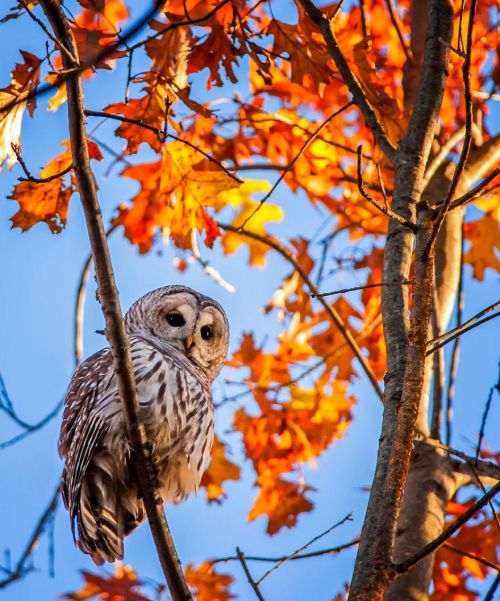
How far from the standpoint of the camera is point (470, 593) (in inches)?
222

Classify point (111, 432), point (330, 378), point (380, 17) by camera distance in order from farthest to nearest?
point (380, 17)
point (330, 378)
point (111, 432)

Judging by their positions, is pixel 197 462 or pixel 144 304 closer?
→ pixel 197 462

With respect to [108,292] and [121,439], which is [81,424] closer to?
[121,439]

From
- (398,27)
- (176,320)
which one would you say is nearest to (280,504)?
(176,320)

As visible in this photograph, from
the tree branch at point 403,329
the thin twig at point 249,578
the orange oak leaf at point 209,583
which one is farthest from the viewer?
the orange oak leaf at point 209,583

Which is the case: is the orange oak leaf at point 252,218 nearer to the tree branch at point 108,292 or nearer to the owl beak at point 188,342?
the owl beak at point 188,342

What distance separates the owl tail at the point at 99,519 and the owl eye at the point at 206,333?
1493 millimetres

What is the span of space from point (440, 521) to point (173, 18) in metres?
2.78

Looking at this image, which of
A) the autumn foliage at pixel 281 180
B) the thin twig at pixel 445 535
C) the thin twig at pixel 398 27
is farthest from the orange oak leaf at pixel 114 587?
the thin twig at pixel 398 27

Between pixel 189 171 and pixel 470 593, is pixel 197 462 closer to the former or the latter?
pixel 189 171

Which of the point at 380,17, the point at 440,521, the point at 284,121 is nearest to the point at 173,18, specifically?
the point at 284,121

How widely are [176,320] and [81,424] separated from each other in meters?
1.40

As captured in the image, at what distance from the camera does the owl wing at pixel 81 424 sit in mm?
4176

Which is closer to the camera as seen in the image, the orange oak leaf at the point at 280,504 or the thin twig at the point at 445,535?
the thin twig at the point at 445,535
